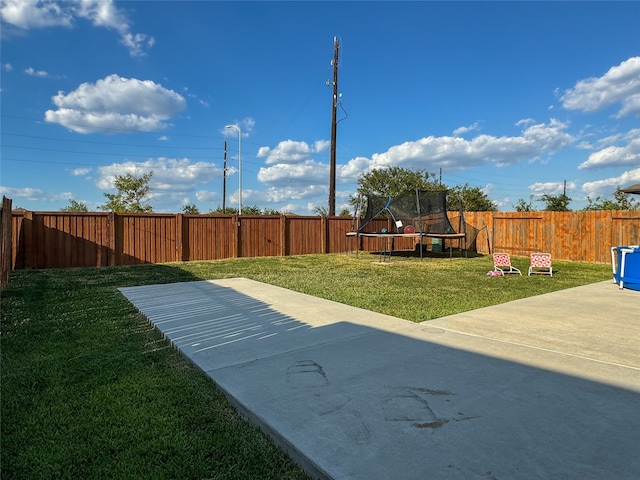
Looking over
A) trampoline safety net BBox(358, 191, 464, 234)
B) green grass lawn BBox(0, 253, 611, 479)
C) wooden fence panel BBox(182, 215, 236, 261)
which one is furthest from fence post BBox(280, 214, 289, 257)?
green grass lawn BBox(0, 253, 611, 479)

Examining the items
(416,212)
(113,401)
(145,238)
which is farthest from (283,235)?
(113,401)

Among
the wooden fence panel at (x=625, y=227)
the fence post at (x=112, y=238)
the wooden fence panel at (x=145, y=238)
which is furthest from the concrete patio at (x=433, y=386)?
the wooden fence panel at (x=625, y=227)

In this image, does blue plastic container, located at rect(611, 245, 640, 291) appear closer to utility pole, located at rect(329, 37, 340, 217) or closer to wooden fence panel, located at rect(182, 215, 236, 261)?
wooden fence panel, located at rect(182, 215, 236, 261)

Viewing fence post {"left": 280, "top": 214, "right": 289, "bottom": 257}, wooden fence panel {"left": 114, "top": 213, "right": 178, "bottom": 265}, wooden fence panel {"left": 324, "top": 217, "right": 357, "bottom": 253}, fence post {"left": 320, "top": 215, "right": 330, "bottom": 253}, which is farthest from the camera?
wooden fence panel {"left": 324, "top": 217, "right": 357, "bottom": 253}

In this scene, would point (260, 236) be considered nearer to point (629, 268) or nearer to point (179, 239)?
point (179, 239)

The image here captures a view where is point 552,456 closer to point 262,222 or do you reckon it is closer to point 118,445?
point 118,445

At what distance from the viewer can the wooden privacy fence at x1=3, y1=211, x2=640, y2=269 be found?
10422 mm

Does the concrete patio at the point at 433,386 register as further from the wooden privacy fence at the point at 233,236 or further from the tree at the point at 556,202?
the tree at the point at 556,202

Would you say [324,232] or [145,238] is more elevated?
[324,232]

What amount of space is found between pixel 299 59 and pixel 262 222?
7795 millimetres

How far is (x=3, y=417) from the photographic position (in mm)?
2162

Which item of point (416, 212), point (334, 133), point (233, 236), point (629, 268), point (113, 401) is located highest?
point (334, 133)

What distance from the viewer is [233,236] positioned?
13.5m

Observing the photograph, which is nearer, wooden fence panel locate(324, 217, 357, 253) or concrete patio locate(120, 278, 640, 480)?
concrete patio locate(120, 278, 640, 480)
